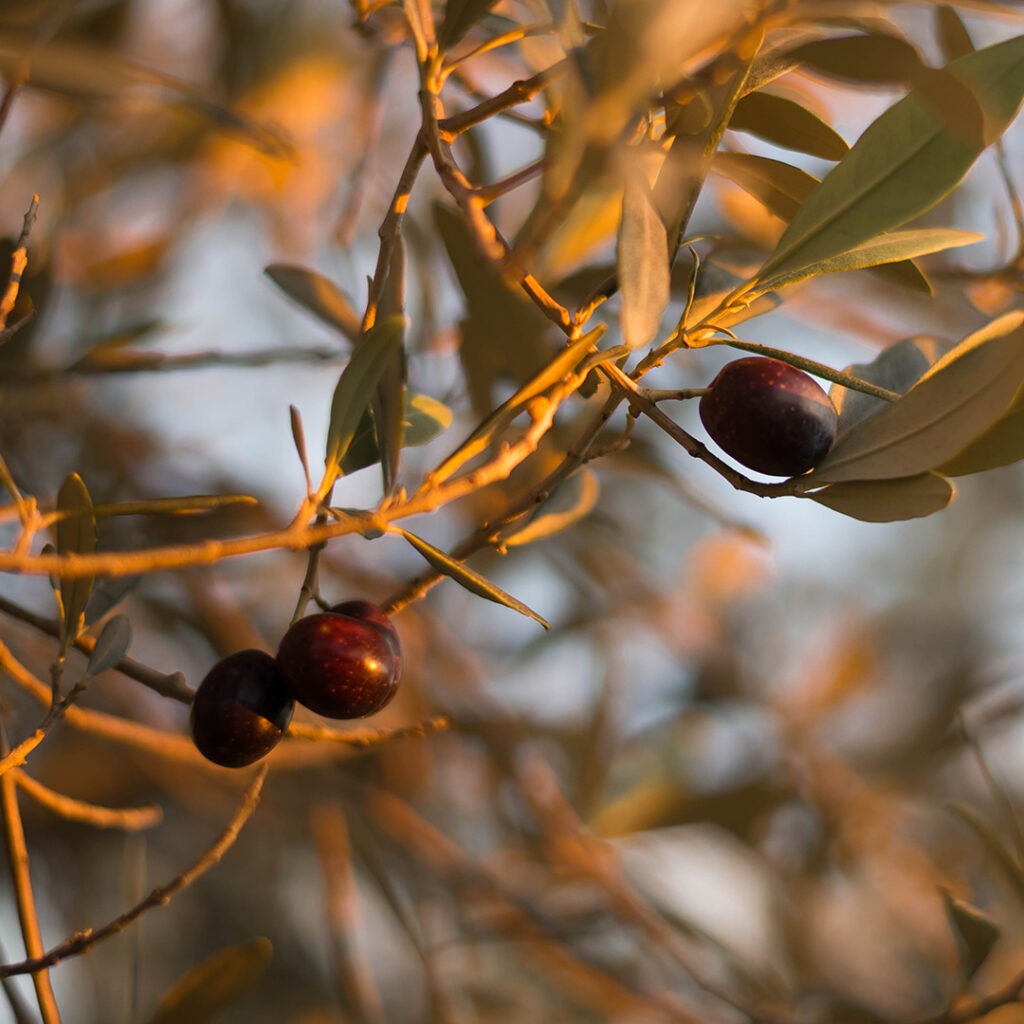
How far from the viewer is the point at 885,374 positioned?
618mm

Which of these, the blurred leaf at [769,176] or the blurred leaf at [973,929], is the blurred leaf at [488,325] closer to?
the blurred leaf at [769,176]

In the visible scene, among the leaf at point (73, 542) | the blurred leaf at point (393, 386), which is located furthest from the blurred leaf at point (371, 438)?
the leaf at point (73, 542)

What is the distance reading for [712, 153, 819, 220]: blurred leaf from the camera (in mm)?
586

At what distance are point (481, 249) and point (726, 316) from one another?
19 cm

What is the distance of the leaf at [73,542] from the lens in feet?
1.84

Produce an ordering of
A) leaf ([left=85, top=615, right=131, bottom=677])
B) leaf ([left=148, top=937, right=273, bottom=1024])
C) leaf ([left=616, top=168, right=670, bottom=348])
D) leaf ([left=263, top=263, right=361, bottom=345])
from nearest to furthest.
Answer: leaf ([left=616, top=168, right=670, bottom=348]) → leaf ([left=85, top=615, right=131, bottom=677]) → leaf ([left=148, top=937, right=273, bottom=1024]) → leaf ([left=263, top=263, right=361, bottom=345])

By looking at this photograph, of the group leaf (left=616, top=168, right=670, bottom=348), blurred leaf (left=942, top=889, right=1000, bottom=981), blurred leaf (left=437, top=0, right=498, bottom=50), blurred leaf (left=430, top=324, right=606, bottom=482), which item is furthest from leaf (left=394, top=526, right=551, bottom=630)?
blurred leaf (left=942, top=889, right=1000, bottom=981)

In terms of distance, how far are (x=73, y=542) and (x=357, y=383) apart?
18 cm

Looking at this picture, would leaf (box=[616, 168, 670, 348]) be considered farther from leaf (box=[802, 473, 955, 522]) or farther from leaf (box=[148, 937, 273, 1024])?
leaf (box=[148, 937, 273, 1024])

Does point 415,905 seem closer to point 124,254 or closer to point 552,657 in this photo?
point 552,657

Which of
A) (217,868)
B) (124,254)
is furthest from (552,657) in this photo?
(124,254)

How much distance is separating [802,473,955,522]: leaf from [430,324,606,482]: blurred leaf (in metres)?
0.15

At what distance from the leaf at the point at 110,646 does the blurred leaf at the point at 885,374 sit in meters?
0.42

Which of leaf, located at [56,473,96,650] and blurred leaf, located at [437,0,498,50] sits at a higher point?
blurred leaf, located at [437,0,498,50]
